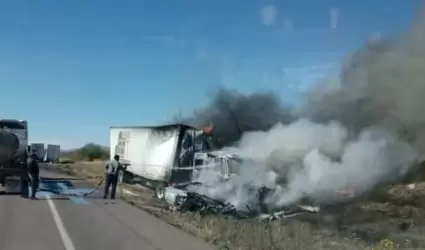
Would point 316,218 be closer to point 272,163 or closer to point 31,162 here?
point 272,163

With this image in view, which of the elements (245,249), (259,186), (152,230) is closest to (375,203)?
(259,186)

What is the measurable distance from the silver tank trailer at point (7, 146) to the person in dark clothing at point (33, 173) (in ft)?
5.53

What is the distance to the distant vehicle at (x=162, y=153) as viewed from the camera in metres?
27.0

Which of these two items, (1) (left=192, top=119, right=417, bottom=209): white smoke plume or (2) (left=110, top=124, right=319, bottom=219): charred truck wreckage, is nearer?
(2) (left=110, top=124, right=319, bottom=219): charred truck wreckage

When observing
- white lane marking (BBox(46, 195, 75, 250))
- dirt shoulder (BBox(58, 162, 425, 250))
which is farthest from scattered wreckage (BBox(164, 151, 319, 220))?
white lane marking (BBox(46, 195, 75, 250))

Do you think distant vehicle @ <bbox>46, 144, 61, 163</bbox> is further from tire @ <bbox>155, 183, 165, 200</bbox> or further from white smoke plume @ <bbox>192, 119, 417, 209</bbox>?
tire @ <bbox>155, 183, 165, 200</bbox>

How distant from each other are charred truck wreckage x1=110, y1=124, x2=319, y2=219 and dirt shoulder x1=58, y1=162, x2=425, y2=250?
745 mm

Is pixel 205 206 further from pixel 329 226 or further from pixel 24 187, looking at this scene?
pixel 24 187

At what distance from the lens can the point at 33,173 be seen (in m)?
21.9

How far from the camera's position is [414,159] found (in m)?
33.0

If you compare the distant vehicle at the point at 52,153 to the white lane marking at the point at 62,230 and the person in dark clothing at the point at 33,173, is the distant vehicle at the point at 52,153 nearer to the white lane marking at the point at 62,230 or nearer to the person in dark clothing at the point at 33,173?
the person in dark clothing at the point at 33,173

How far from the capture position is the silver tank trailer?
24.0m

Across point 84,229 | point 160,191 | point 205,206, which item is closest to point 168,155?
point 160,191

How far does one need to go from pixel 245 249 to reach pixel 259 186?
42.9ft
